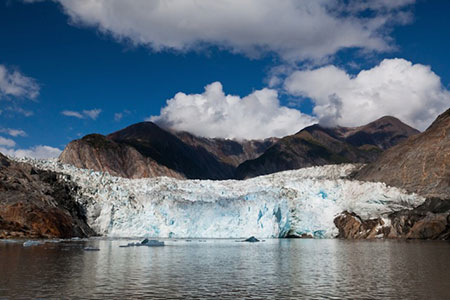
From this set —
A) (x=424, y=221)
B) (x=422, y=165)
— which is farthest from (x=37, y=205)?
(x=422, y=165)

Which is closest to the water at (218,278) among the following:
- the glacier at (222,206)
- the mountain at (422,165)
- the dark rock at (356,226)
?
the glacier at (222,206)

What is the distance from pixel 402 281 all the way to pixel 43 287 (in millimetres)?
11837

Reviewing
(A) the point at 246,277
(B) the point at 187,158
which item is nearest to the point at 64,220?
(A) the point at 246,277

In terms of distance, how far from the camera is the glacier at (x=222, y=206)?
5016 cm

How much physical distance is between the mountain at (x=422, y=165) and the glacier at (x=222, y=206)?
5.38m

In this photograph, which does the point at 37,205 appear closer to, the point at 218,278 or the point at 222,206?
the point at 222,206

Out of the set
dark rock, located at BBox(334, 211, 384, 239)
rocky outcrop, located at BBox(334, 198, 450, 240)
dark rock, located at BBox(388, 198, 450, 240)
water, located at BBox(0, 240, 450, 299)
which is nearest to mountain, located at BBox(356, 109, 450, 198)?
dark rock, located at BBox(388, 198, 450, 240)

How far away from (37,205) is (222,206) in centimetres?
2231

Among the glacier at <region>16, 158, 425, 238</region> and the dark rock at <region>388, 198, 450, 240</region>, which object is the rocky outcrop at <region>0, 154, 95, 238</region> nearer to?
the glacier at <region>16, 158, 425, 238</region>

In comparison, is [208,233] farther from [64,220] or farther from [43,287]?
[43,287]

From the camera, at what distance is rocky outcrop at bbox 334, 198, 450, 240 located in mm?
46156

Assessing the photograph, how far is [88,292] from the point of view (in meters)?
11.8

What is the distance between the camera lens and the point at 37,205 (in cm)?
3969

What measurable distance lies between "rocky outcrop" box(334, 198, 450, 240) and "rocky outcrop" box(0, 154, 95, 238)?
31.4m
